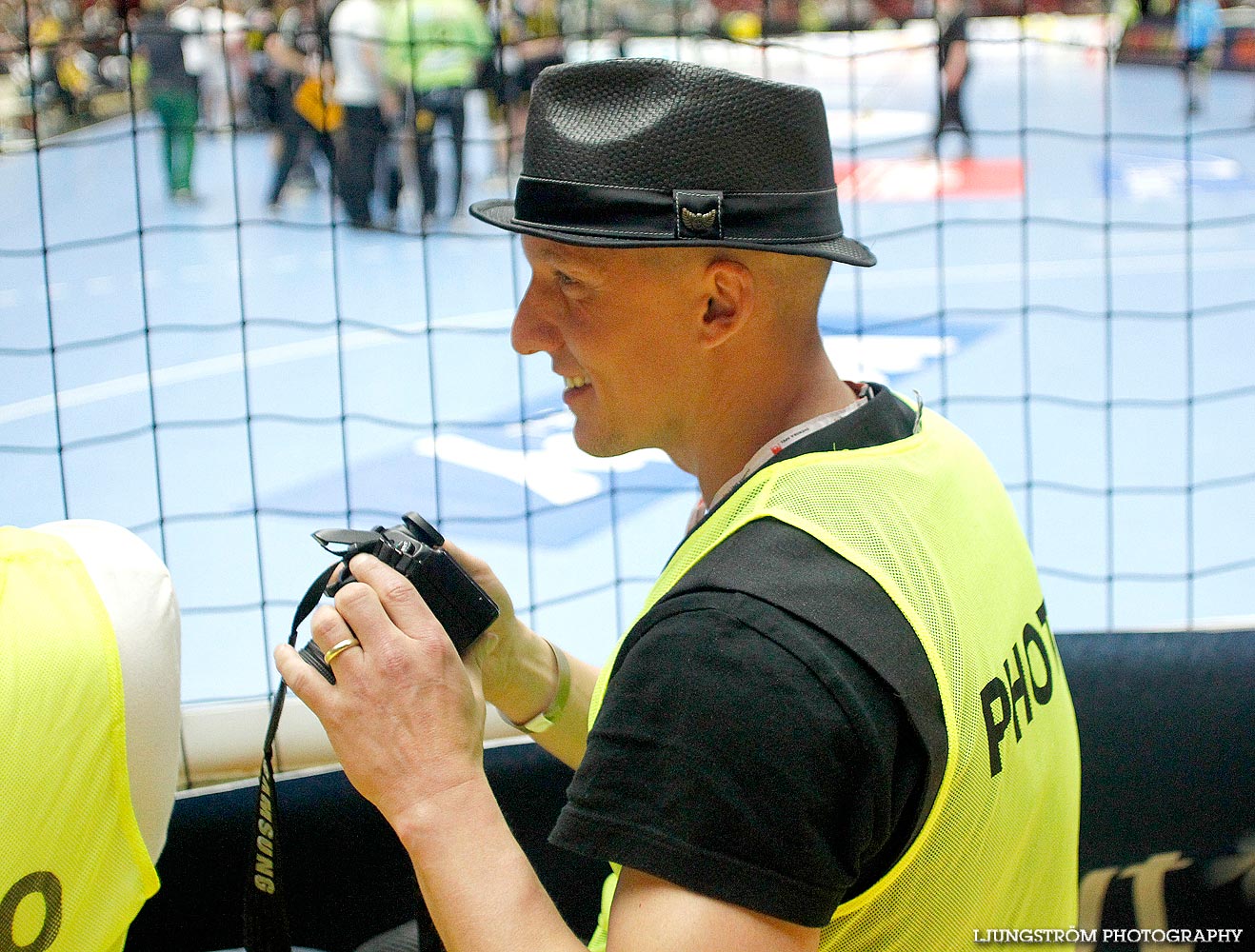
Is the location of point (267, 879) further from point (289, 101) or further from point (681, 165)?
point (289, 101)

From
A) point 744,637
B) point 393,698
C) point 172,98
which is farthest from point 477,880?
point 172,98

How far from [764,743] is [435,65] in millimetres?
7771

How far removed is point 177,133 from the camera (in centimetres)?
995

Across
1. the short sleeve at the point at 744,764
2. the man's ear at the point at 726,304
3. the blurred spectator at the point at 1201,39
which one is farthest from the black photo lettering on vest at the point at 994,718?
the blurred spectator at the point at 1201,39

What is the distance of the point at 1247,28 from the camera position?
51.1ft

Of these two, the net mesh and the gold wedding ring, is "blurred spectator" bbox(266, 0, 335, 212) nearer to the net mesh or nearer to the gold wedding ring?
the net mesh

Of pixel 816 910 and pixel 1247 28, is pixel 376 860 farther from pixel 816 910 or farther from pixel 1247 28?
pixel 1247 28

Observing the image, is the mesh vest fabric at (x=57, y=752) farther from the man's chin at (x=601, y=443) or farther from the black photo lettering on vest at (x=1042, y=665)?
the black photo lettering on vest at (x=1042, y=665)

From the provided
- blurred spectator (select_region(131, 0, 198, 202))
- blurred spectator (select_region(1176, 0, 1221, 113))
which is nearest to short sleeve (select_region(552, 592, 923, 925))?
blurred spectator (select_region(131, 0, 198, 202))

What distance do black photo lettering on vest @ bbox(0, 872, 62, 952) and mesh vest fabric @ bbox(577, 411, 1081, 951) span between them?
48cm

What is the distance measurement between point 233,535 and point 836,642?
3.59m

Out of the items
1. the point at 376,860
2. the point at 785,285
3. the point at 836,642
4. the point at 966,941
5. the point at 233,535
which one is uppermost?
the point at 785,285

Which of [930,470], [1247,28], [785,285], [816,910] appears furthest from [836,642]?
[1247,28]

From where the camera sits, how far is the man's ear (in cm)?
111
